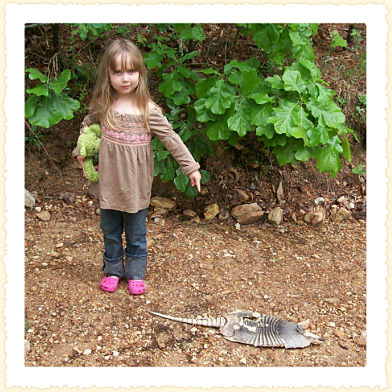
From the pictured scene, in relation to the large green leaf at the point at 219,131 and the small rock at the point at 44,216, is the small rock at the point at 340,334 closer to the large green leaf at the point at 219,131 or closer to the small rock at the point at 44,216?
the large green leaf at the point at 219,131

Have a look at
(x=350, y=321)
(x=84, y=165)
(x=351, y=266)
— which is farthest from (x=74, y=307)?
(x=351, y=266)

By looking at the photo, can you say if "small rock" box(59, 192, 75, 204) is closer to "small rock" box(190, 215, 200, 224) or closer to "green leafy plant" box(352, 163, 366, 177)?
"small rock" box(190, 215, 200, 224)

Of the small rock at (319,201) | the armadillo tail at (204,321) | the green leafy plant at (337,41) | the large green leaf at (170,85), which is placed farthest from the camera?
the green leafy plant at (337,41)

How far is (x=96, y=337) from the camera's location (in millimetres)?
2266

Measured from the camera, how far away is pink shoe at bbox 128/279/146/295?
254 centimetres

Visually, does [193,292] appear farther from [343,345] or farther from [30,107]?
[30,107]

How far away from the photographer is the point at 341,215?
3486 millimetres

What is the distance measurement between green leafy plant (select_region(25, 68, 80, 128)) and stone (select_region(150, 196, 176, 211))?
96 cm

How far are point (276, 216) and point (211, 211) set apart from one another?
0.48 meters

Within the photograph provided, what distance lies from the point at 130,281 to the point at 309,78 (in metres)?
1.59

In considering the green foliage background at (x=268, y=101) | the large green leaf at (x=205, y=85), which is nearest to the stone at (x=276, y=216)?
the green foliage background at (x=268, y=101)

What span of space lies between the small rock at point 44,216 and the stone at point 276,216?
5.26ft

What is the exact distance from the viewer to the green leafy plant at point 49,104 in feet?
8.61

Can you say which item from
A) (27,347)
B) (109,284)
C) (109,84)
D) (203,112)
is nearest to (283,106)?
(203,112)
